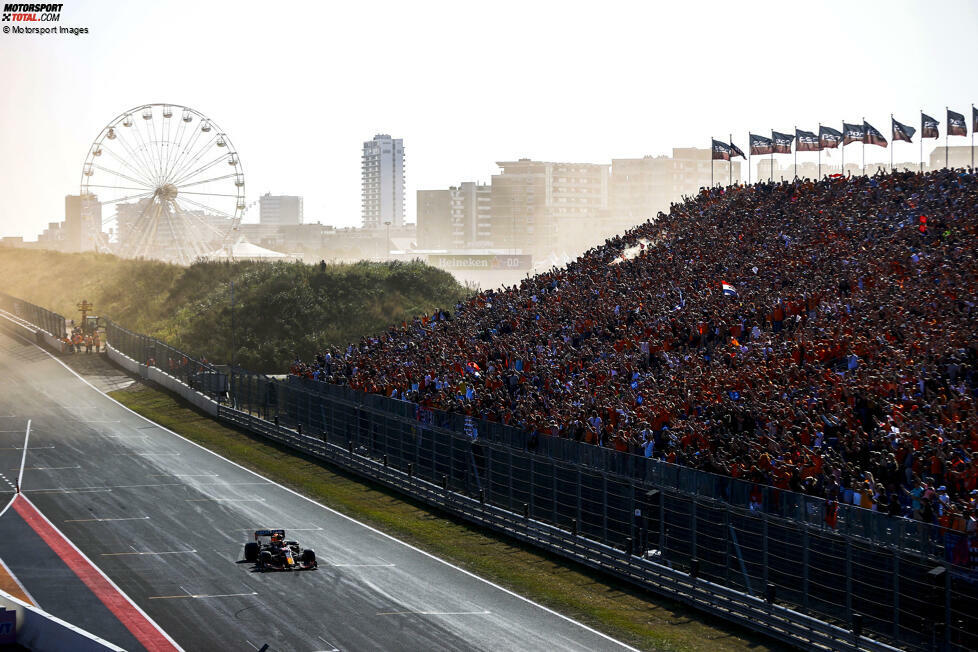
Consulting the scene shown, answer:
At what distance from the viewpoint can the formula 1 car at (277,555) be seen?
26156mm

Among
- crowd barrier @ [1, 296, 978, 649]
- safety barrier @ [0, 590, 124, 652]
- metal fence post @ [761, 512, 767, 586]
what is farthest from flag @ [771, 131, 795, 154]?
safety barrier @ [0, 590, 124, 652]

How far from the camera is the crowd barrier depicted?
19062 mm

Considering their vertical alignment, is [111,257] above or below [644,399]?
above

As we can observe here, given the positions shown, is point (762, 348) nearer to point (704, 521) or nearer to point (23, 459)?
point (704, 521)

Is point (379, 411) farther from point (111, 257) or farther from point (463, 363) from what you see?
point (111, 257)

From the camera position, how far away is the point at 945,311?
3209cm

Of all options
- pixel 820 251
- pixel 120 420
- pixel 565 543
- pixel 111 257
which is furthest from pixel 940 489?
pixel 111 257

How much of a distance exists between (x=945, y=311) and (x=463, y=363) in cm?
1731

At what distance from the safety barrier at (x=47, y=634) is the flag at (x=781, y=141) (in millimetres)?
49373

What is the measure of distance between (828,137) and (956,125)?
275 inches

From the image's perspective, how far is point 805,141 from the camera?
60.6m

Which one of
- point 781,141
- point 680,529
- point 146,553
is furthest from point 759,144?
point 146,553

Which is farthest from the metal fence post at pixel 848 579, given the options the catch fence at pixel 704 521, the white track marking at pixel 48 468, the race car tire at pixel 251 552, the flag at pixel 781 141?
the flag at pixel 781 141

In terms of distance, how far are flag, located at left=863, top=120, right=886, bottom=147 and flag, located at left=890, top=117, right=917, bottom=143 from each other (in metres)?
0.82
